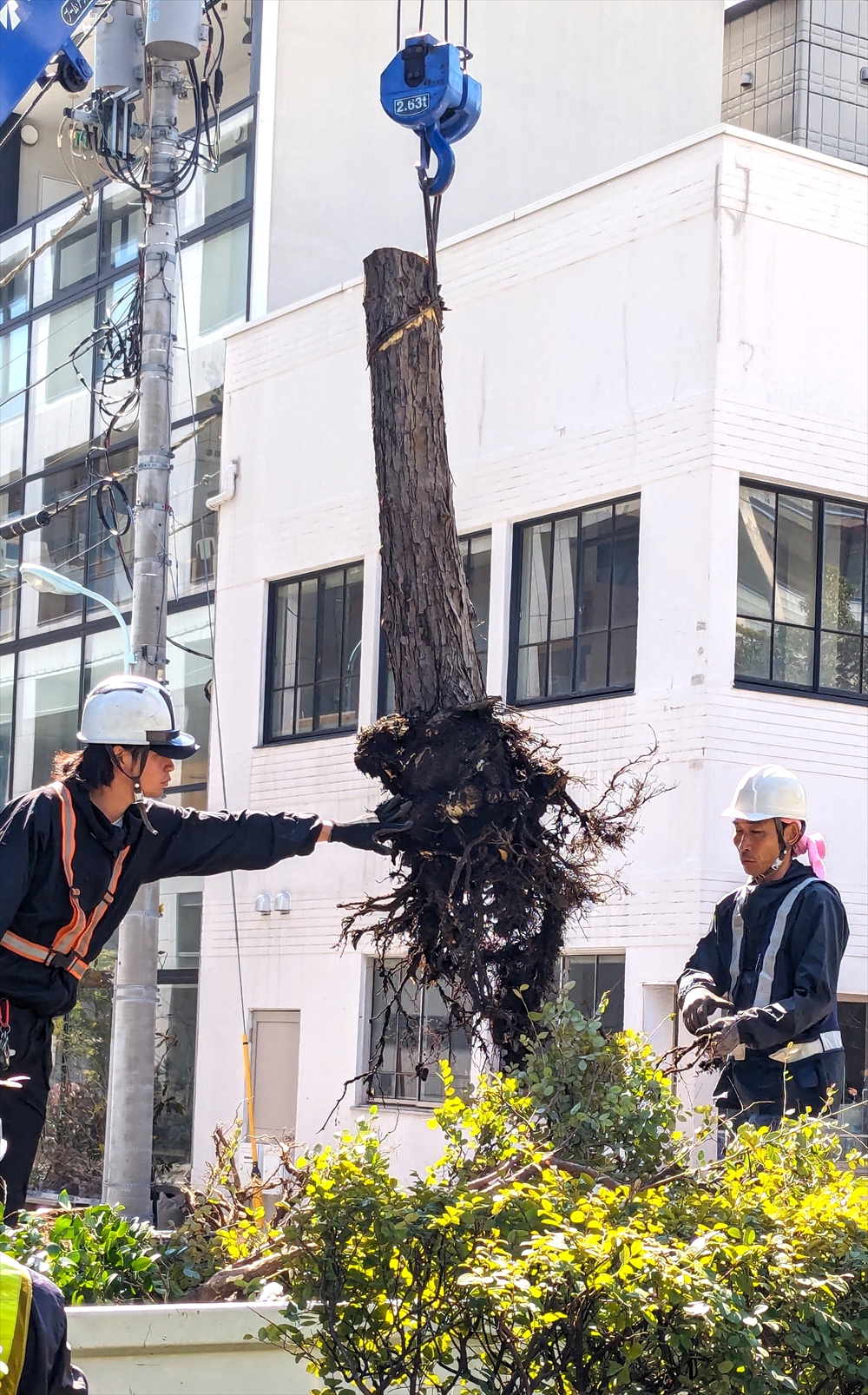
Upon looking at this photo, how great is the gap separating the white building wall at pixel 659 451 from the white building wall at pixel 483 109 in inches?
129

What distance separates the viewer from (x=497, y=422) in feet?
52.3

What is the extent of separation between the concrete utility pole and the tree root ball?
23.9 feet

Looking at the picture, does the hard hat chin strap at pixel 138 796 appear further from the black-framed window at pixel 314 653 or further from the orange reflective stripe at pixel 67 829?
the black-framed window at pixel 314 653

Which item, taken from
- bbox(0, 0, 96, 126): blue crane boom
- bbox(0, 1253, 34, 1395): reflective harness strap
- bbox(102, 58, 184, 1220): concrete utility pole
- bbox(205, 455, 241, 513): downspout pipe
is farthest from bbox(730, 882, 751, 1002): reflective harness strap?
bbox(205, 455, 241, 513): downspout pipe

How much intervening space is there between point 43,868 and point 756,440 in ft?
29.2

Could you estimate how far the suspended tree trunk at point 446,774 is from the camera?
21.2 ft

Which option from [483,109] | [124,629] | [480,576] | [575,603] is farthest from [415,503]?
[483,109]

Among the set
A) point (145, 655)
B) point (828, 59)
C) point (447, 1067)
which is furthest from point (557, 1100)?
point (828, 59)

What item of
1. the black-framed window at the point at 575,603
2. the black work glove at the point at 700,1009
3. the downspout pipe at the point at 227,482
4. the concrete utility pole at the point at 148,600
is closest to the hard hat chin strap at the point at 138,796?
the black work glove at the point at 700,1009

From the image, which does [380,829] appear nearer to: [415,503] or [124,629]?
[415,503]

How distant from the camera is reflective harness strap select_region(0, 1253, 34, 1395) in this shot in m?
2.61

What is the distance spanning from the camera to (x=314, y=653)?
1762 centimetres

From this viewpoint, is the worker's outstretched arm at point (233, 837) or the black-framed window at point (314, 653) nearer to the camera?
the worker's outstretched arm at point (233, 837)

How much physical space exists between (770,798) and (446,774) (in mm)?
1302
